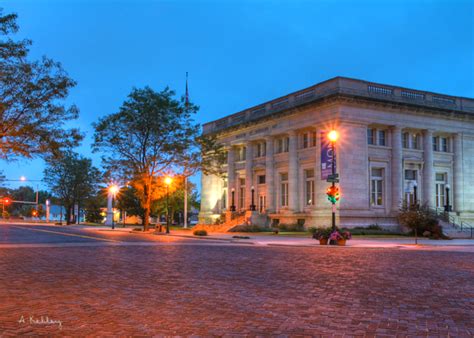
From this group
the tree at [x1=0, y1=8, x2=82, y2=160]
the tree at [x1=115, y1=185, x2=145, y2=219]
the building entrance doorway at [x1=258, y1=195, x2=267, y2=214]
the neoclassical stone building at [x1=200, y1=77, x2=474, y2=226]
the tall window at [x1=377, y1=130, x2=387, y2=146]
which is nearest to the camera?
the tree at [x1=0, y1=8, x2=82, y2=160]

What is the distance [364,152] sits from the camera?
44031mm

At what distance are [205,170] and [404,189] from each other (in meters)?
20.3

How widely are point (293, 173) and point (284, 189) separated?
3.38m

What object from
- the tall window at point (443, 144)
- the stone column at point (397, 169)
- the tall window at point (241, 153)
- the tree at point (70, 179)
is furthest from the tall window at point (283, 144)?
the tree at point (70, 179)

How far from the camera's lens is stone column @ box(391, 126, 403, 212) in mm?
44906

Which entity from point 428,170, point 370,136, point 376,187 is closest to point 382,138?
point 370,136

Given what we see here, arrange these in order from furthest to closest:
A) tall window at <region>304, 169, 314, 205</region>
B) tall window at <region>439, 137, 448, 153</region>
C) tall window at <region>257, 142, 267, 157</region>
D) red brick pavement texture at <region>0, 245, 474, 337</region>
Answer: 1. tall window at <region>257, 142, 267, 157</region>
2. tall window at <region>439, 137, 448, 153</region>
3. tall window at <region>304, 169, 314, 205</region>
4. red brick pavement texture at <region>0, 245, 474, 337</region>

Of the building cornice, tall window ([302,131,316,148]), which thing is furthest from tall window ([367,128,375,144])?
tall window ([302,131,316,148])

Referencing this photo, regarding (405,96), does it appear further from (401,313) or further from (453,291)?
(401,313)

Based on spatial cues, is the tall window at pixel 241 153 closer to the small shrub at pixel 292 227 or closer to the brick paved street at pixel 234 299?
the small shrub at pixel 292 227

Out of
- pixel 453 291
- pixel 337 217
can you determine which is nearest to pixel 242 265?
pixel 453 291

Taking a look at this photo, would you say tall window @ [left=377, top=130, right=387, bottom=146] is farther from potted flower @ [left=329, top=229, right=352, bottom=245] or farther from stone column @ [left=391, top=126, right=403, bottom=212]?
potted flower @ [left=329, top=229, right=352, bottom=245]

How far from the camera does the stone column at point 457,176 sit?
47991 millimetres

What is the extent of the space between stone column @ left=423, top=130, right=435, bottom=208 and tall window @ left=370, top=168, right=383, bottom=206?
4.74m
